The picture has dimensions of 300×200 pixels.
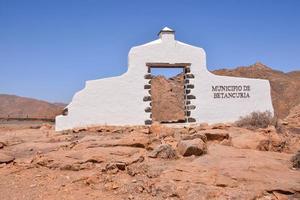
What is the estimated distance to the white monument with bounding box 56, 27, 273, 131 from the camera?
15055 mm

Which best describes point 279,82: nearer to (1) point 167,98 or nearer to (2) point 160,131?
(1) point 167,98

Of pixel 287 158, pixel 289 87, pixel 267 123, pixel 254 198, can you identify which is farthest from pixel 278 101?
pixel 254 198

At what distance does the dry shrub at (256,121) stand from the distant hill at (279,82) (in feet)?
67.8

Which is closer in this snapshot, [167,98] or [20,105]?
[167,98]

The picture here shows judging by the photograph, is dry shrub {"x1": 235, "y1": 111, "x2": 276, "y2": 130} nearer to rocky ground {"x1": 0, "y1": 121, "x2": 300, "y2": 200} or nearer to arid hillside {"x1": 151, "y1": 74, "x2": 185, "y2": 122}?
rocky ground {"x1": 0, "y1": 121, "x2": 300, "y2": 200}

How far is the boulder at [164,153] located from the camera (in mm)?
9014

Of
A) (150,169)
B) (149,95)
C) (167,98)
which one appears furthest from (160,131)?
(167,98)

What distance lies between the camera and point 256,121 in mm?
15266

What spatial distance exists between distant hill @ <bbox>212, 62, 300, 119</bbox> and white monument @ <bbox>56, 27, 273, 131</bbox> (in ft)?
65.6

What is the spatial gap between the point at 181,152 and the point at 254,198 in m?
2.80

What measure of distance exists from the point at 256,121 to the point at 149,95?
4.48 meters

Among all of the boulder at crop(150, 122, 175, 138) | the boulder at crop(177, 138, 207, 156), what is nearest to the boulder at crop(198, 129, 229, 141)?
the boulder at crop(150, 122, 175, 138)

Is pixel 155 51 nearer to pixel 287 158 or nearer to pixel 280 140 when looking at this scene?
pixel 280 140

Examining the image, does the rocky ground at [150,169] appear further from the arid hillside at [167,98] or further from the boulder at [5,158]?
the arid hillside at [167,98]
